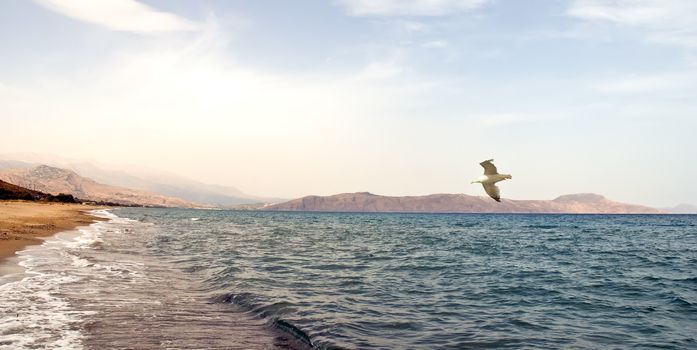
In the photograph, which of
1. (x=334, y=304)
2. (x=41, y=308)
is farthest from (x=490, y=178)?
(x=41, y=308)

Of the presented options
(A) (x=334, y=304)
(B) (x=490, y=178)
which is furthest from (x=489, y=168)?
(A) (x=334, y=304)

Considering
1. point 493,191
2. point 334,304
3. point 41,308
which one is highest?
point 493,191

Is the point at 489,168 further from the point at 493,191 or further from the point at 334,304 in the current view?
the point at 334,304

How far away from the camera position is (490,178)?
1620 centimetres

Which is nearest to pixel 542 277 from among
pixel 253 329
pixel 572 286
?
pixel 572 286

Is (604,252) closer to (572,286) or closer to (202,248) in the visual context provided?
(572,286)

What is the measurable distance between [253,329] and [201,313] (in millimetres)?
2308

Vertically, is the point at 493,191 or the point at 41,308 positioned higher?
the point at 493,191

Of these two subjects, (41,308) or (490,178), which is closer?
(41,308)

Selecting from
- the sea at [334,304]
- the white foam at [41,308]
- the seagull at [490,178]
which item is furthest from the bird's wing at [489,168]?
the white foam at [41,308]

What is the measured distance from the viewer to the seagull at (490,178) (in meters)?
15.9

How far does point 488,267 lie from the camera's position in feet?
93.9

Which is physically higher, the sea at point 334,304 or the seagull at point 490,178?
the seagull at point 490,178

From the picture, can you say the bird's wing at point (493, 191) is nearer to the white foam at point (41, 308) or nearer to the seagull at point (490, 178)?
the seagull at point (490, 178)
